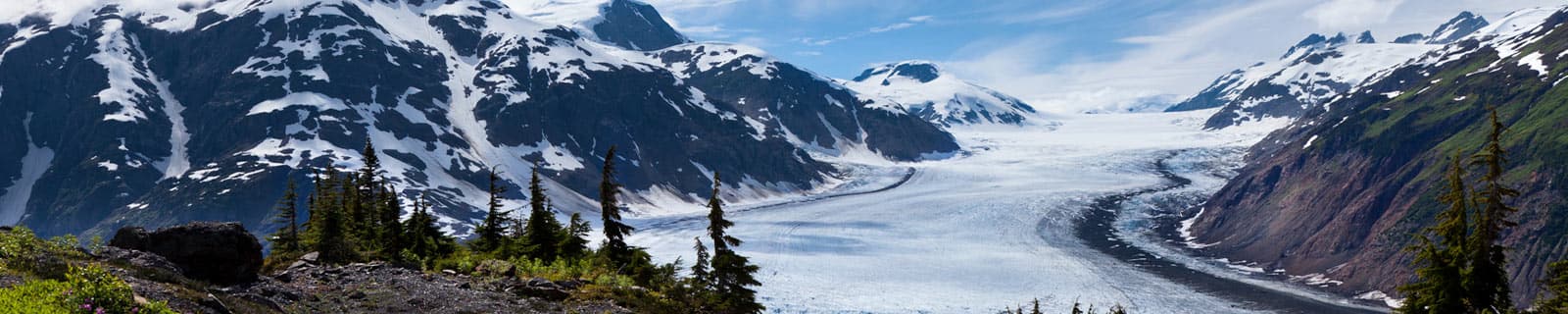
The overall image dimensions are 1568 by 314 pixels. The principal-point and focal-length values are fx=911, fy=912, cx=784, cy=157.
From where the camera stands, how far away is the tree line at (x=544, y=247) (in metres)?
30.9

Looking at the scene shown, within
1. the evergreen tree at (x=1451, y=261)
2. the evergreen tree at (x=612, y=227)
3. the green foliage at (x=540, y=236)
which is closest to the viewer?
the evergreen tree at (x=1451, y=261)

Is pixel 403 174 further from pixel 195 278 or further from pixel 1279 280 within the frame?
pixel 195 278

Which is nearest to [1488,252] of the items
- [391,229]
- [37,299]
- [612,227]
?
[612,227]

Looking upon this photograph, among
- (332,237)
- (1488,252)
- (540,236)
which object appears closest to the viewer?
(1488,252)

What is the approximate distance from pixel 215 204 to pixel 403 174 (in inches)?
1346

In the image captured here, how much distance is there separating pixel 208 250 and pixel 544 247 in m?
21.0

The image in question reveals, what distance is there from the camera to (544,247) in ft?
138

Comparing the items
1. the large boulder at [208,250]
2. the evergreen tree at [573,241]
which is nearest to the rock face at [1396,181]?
the evergreen tree at [573,241]

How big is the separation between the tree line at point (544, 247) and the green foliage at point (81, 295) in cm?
1430

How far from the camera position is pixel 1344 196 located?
125 meters

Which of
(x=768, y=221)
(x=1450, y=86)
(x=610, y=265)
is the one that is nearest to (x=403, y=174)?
(x=768, y=221)

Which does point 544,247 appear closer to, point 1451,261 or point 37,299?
point 37,299

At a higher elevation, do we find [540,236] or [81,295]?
[81,295]

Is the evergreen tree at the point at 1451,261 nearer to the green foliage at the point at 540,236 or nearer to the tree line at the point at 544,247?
the tree line at the point at 544,247
